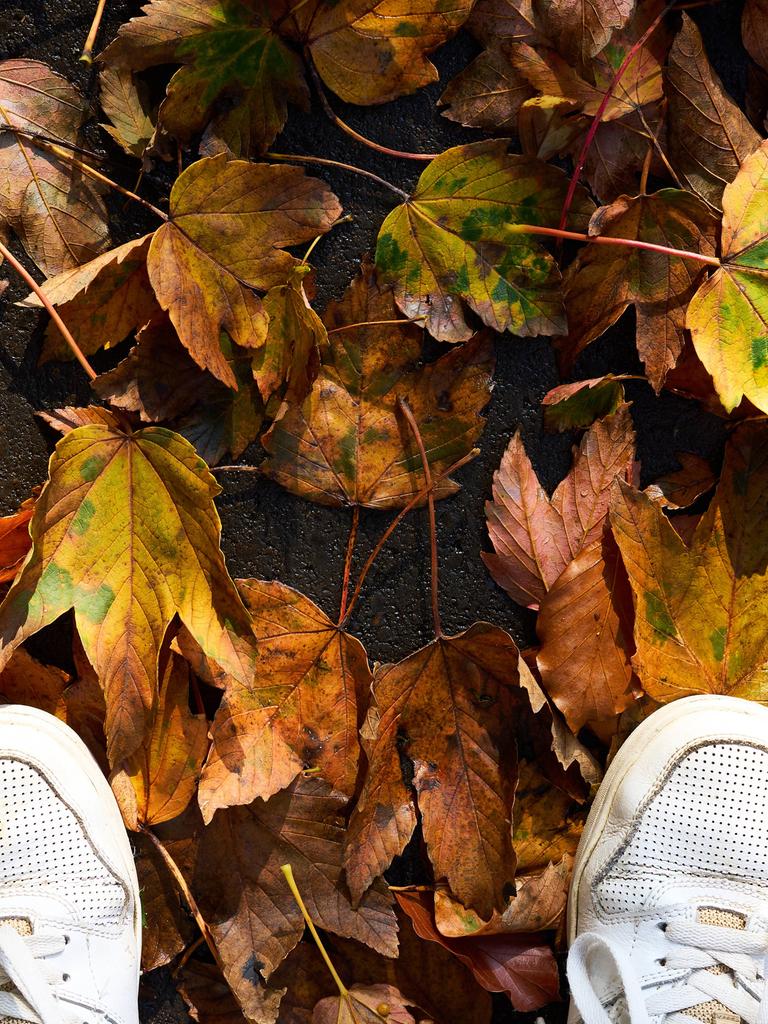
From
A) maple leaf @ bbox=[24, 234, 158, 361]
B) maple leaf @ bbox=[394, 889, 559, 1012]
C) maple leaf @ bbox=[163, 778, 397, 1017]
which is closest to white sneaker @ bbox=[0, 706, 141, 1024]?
maple leaf @ bbox=[163, 778, 397, 1017]

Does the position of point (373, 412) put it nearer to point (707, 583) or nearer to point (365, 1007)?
point (707, 583)

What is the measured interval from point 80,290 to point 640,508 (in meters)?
0.87

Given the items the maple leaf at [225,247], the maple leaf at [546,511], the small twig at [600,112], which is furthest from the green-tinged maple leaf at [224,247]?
the maple leaf at [546,511]

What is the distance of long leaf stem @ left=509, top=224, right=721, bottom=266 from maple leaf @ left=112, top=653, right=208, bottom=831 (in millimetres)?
827

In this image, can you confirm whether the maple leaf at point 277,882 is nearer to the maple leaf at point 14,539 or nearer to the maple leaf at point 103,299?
the maple leaf at point 14,539

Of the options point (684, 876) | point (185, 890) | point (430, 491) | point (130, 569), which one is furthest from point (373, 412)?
point (684, 876)

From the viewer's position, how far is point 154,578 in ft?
3.79

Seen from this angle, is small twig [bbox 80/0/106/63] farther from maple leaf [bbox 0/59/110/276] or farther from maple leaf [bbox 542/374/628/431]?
maple leaf [bbox 542/374/628/431]

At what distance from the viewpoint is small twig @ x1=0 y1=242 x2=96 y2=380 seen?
1216 mm

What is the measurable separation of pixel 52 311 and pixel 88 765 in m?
0.68

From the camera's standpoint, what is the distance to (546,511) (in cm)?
136

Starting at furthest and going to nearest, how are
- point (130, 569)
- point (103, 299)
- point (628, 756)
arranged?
point (628, 756)
point (103, 299)
point (130, 569)

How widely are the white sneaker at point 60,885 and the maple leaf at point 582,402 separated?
904 millimetres

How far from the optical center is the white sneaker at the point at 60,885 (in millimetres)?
1263
